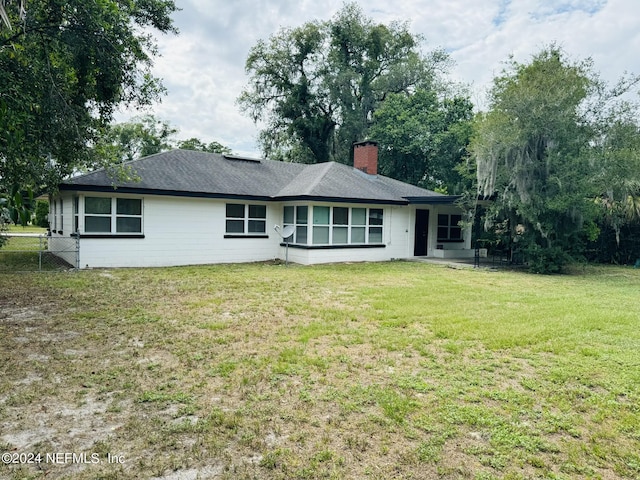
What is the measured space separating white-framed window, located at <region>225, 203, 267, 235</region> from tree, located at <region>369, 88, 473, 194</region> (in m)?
11.4

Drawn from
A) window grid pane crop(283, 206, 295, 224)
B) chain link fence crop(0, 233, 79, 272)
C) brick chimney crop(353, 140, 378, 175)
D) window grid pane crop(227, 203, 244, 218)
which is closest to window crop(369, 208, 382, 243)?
window grid pane crop(283, 206, 295, 224)

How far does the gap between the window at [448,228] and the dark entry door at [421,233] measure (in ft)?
2.21

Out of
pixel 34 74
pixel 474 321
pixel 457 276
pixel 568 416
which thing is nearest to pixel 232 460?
pixel 568 416

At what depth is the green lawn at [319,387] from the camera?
2.69m

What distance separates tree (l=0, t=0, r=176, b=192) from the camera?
6.56 m

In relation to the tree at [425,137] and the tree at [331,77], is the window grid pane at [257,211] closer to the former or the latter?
the tree at [425,137]

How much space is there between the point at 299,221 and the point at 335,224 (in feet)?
4.03

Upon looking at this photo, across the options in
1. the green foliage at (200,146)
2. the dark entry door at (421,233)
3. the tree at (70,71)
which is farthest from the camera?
the green foliage at (200,146)

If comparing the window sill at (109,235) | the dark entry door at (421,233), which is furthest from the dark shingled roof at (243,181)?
the window sill at (109,235)

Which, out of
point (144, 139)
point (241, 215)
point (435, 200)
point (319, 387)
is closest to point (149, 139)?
point (144, 139)

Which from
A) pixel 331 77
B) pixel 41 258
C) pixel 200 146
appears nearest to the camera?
pixel 41 258

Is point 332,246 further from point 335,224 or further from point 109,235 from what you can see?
point 109,235

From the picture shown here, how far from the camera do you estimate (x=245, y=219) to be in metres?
14.2

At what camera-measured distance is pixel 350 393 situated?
12.0 ft
